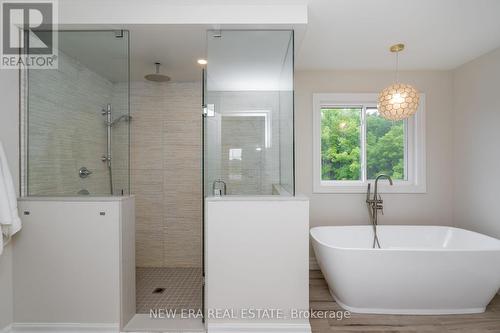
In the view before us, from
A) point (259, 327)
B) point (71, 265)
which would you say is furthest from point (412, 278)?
point (71, 265)

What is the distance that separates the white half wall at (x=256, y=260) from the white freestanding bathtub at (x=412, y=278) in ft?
1.54

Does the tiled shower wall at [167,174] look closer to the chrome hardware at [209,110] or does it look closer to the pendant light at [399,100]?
the chrome hardware at [209,110]

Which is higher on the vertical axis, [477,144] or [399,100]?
[399,100]

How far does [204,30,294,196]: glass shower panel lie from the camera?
1915mm

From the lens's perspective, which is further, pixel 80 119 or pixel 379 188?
pixel 379 188

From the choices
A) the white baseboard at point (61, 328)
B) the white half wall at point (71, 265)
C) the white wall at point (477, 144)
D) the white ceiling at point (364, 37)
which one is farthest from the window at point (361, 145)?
the white baseboard at point (61, 328)

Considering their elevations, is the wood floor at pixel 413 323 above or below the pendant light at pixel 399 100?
below

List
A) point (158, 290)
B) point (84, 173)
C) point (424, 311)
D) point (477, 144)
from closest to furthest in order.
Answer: point (84, 173), point (424, 311), point (158, 290), point (477, 144)

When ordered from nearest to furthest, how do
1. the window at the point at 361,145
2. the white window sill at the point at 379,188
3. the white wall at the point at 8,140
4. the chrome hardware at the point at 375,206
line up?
the white wall at the point at 8,140 < the chrome hardware at the point at 375,206 < the white window sill at the point at 379,188 < the window at the point at 361,145

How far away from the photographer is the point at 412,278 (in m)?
2.06

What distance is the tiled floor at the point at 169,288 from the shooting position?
2.35 m

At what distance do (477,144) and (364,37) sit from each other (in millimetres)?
1710

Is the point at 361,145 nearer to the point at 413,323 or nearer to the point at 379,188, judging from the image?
the point at 379,188

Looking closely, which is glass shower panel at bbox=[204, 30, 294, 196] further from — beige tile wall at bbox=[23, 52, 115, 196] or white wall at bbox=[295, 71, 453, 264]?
white wall at bbox=[295, 71, 453, 264]
